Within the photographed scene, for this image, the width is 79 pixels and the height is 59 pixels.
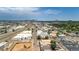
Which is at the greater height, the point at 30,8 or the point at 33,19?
the point at 30,8

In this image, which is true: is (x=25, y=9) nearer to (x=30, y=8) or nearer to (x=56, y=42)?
(x=30, y=8)
